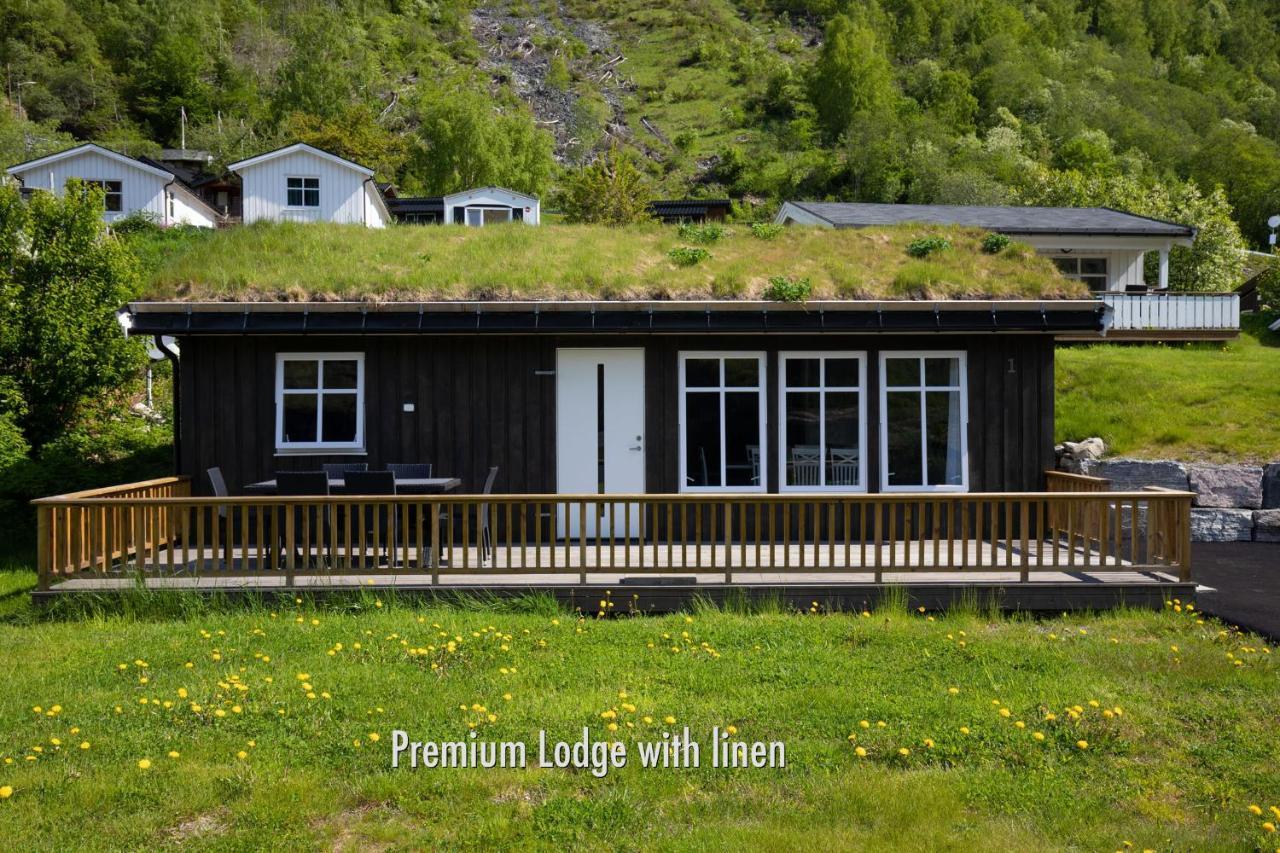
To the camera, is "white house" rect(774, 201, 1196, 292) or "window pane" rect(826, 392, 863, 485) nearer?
"window pane" rect(826, 392, 863, 485)

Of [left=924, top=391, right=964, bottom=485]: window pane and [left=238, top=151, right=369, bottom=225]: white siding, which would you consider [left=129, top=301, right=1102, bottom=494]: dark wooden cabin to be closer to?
[left=924, top=391, right=964, bottom=485]: window pane

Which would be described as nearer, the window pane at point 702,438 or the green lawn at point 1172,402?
the window pane at point 702,438

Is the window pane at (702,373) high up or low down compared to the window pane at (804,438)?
up

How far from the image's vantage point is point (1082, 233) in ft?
81.5

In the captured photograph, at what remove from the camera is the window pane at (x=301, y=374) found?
11.6m

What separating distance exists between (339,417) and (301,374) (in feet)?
2.17

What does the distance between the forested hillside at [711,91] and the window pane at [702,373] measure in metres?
27.2

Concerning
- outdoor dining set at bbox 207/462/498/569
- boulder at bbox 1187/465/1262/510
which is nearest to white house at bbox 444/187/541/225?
outdoor dining set at bbox 207/462/498/569

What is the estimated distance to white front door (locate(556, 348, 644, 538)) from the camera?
1164 cm

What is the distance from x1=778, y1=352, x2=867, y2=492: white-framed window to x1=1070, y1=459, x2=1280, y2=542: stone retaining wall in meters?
4.15

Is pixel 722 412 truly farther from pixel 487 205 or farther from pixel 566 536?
pixel 487 205

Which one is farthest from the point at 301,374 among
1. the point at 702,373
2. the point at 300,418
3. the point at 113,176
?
the point at 113,176

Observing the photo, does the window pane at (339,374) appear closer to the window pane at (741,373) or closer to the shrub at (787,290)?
the window pane at (741,373)

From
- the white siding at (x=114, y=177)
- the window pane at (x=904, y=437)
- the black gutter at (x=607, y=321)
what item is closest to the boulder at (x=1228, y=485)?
the black gutter at (x=607, y=321)
